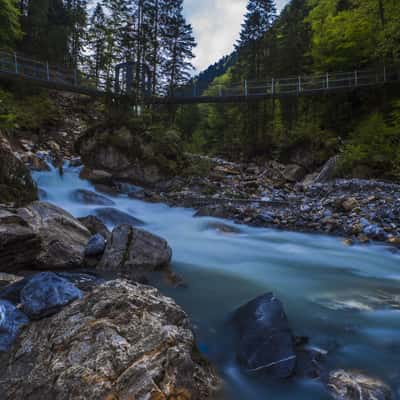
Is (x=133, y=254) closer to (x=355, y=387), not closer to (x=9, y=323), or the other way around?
(x=9, y=323)

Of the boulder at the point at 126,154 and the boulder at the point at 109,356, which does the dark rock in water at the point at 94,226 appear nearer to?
the boulder at the point at 109,356

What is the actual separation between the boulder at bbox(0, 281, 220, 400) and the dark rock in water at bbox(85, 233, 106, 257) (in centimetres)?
205

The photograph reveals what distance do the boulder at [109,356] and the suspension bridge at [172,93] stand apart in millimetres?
12694

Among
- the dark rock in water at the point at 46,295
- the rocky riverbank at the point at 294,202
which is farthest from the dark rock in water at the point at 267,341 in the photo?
the rocky riverbank at the point at 294,202

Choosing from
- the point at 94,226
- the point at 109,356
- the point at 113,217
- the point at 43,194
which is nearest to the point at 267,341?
the point at 109,356

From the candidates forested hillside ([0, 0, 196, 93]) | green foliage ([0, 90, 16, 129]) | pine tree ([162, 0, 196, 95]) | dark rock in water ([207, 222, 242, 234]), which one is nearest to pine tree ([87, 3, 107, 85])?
forested hillside ([0, 0, 196, 93])

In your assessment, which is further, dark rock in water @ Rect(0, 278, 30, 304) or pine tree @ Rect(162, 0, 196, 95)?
pine tree @ Rect(162, 0, 196, 95)

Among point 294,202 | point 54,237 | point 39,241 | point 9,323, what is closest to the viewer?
point 9,323

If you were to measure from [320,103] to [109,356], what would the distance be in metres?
20.6

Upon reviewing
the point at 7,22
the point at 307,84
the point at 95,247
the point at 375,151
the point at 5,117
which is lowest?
the point at 95,247

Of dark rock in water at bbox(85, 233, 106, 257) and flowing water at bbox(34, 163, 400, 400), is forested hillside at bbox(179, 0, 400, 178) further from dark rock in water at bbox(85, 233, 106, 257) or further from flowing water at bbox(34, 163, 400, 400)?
dark rock in water at bbox(85, 233, 106, 257)

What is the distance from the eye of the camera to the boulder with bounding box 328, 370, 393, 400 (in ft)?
6.63

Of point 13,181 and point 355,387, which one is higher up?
point 13,181

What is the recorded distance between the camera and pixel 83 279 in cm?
376
